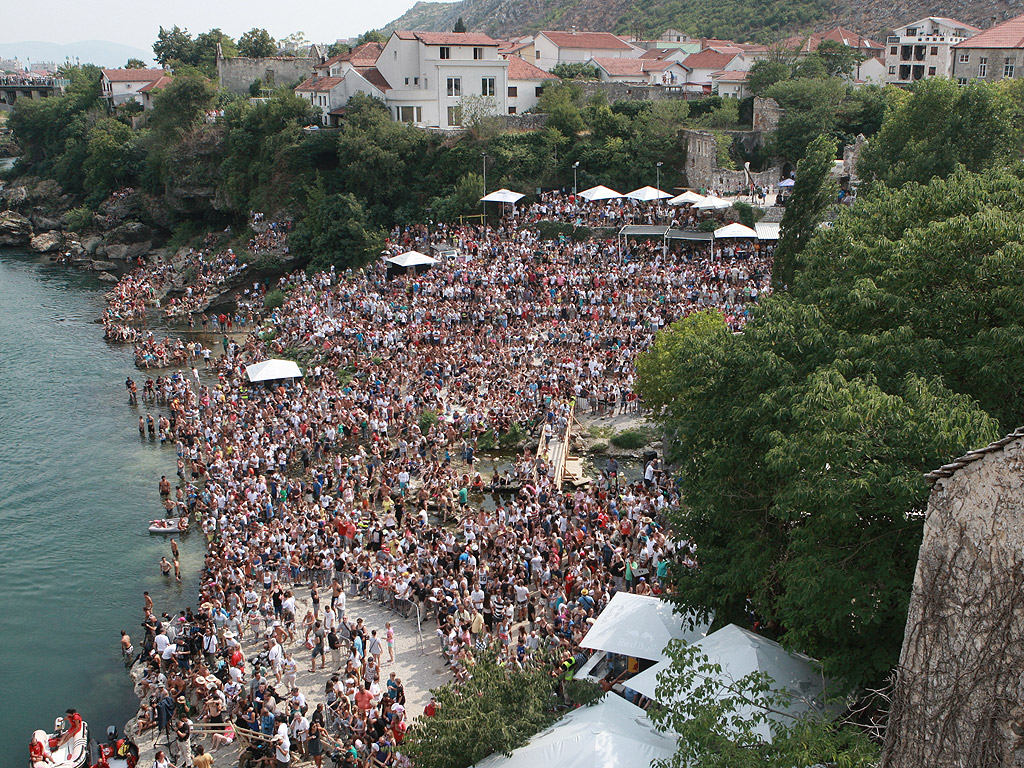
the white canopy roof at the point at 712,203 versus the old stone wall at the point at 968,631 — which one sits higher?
the white canopy roof at the point at 712,203

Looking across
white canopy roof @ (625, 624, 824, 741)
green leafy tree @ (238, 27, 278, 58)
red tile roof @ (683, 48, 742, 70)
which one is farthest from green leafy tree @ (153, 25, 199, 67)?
white canopy roof @ (625, 624, 824, 741)

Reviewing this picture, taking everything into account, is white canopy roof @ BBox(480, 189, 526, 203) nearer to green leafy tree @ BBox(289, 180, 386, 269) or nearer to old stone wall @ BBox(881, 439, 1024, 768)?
green leafy tree @ BBox(289, 180, 386, 269)

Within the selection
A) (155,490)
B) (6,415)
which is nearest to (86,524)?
(155,490)

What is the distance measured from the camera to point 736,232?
129 feet

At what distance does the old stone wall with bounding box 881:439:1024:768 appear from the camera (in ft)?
22.2

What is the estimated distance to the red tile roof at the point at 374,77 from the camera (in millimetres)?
58625

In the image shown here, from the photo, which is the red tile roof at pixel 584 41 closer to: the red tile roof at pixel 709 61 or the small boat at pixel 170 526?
the red tile roof at pixel 709 61

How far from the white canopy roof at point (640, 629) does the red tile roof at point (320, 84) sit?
168ft

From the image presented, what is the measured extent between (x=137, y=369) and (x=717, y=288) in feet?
82.1

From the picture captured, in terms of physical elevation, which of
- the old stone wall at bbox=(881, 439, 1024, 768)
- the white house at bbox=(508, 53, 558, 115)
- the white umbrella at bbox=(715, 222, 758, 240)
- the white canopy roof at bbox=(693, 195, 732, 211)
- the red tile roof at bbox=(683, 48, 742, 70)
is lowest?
the old stone wall at bbox=(881, 439, 1024, 768)

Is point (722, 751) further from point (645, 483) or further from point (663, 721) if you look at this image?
point (645, 483)

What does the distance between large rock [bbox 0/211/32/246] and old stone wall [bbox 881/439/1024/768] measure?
76405 millimetres

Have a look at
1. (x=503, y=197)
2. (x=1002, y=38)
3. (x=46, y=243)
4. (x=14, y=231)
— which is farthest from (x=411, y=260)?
(x=14, y=231)

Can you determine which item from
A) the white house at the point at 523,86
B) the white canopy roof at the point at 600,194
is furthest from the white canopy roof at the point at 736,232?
the white house at the point at 523,86
